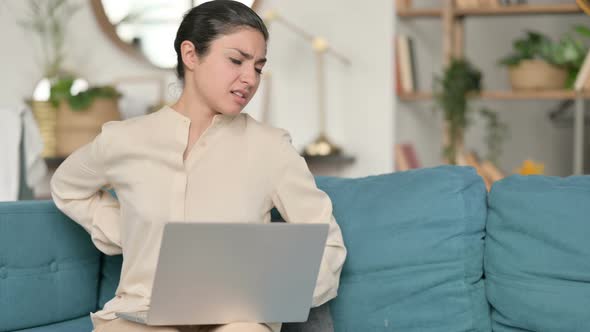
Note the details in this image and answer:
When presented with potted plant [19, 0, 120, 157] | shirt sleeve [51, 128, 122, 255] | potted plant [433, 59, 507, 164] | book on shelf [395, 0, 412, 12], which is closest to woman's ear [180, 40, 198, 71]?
shirt sleeve [51, 128, 122, 255]

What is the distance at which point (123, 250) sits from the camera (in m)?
2.07

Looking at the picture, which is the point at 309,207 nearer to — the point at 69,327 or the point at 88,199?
the point at 88,199

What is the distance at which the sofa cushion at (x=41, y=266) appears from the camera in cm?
224

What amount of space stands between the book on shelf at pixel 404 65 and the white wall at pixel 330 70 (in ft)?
0.17

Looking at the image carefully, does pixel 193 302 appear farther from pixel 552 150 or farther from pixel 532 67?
pixel 552 150

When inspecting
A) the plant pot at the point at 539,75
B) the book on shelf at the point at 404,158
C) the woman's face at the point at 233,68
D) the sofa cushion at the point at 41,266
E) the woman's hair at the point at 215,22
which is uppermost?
the woman's hair at the point at 215,22

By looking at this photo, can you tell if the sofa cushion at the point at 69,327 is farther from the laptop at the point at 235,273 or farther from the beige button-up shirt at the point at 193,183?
the laptop at the point at 235,273

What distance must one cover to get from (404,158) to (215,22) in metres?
3.45

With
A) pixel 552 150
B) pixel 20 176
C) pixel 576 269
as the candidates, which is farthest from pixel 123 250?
pixel 552 150

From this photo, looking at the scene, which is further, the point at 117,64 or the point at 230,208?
the point at 117,64

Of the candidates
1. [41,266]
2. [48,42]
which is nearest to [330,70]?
[48,42]

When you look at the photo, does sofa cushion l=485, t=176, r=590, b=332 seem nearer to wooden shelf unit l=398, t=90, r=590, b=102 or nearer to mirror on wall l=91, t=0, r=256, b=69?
wooden shelf unit l=398, t=90, r=590, b=102

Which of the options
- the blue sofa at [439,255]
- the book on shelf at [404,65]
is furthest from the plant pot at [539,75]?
the blue sofa at [439,255]

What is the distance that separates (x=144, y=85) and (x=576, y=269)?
3.86 meters
